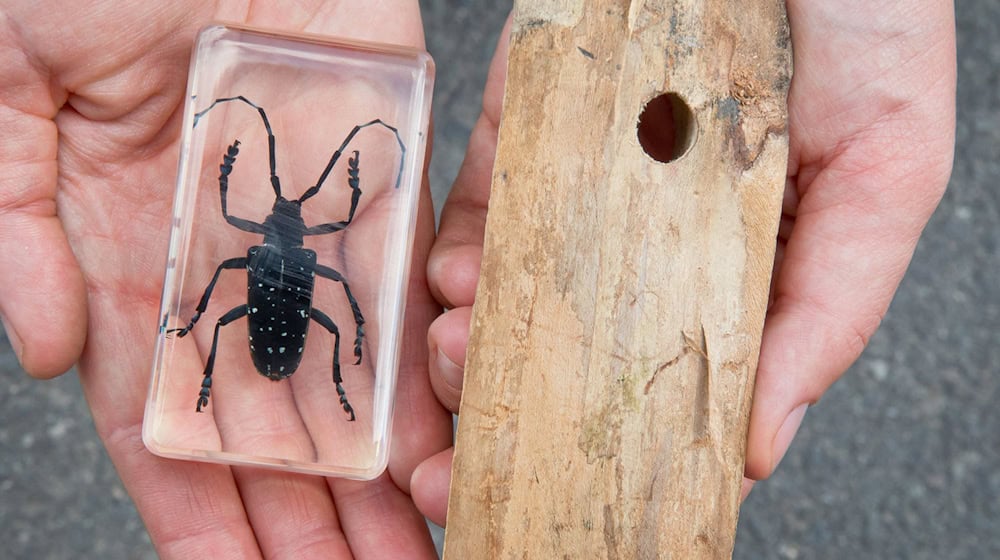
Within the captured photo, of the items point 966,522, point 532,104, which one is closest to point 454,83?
point 532,104

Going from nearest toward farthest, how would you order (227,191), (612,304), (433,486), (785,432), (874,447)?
(612,304)
(785,432)
(433,486)
(227,191)
(874,447)

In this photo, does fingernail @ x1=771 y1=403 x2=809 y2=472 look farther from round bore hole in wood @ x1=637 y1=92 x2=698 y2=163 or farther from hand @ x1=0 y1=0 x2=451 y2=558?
hand @ x1=0 y1=0 x2=451 y2=558

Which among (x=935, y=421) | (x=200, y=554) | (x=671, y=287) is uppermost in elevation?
(x=671, y=287)

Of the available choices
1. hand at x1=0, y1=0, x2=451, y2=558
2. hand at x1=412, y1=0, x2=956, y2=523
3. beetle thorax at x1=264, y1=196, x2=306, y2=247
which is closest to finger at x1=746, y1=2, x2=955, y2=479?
hand at x1=412, y1=0, x2=956, y2=523

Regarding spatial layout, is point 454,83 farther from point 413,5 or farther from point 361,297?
point 361,297

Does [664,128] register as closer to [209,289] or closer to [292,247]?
[292,247]

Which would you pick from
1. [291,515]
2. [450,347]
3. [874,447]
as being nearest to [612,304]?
[450,347]
